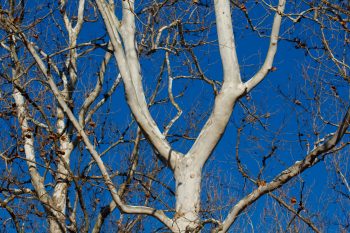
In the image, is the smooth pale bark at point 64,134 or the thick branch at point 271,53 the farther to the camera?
the smooth pale bark at point 64,134

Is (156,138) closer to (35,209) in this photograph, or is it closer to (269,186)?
(269,186)

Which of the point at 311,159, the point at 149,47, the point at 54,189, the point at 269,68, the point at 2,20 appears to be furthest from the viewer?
the point at 54,189

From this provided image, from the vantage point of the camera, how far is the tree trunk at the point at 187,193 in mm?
4863

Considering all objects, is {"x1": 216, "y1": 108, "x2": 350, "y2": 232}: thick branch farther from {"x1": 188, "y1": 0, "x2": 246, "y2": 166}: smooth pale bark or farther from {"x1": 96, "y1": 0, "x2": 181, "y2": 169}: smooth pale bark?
{"x1": 96, "y1": 0, "x2": 181, "y2": 169}: smooth pale bark

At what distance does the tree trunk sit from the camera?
4.86 metres

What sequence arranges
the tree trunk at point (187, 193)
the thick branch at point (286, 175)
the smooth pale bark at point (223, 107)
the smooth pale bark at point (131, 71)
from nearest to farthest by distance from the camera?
the thick branch at point (286, 175) → the tree trunk at point (187, 193) → the smooth pale bark at point (223, 107) → the smooth pale bark at point (131, 71)

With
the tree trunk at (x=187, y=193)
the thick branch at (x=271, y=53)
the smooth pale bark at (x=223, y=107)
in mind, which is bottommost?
the tree trunk at (x=187, y=193)

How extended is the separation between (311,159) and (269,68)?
36.6 inches

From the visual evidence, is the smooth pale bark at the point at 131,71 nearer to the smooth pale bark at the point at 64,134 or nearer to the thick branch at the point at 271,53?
the thick branch at the point at 271,53

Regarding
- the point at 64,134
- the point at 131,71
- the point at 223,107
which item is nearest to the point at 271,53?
the point at 223,107

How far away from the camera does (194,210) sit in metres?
4.91

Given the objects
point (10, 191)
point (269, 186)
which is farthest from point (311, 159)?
point (10, 191)

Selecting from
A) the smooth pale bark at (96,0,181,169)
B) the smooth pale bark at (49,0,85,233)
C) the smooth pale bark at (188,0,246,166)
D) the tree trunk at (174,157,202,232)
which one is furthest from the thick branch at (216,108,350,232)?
the smooth pale bark at (49,0,85,233)

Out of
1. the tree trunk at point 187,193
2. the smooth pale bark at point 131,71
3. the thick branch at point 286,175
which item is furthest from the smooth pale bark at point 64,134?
the thick branch at point 286,175
